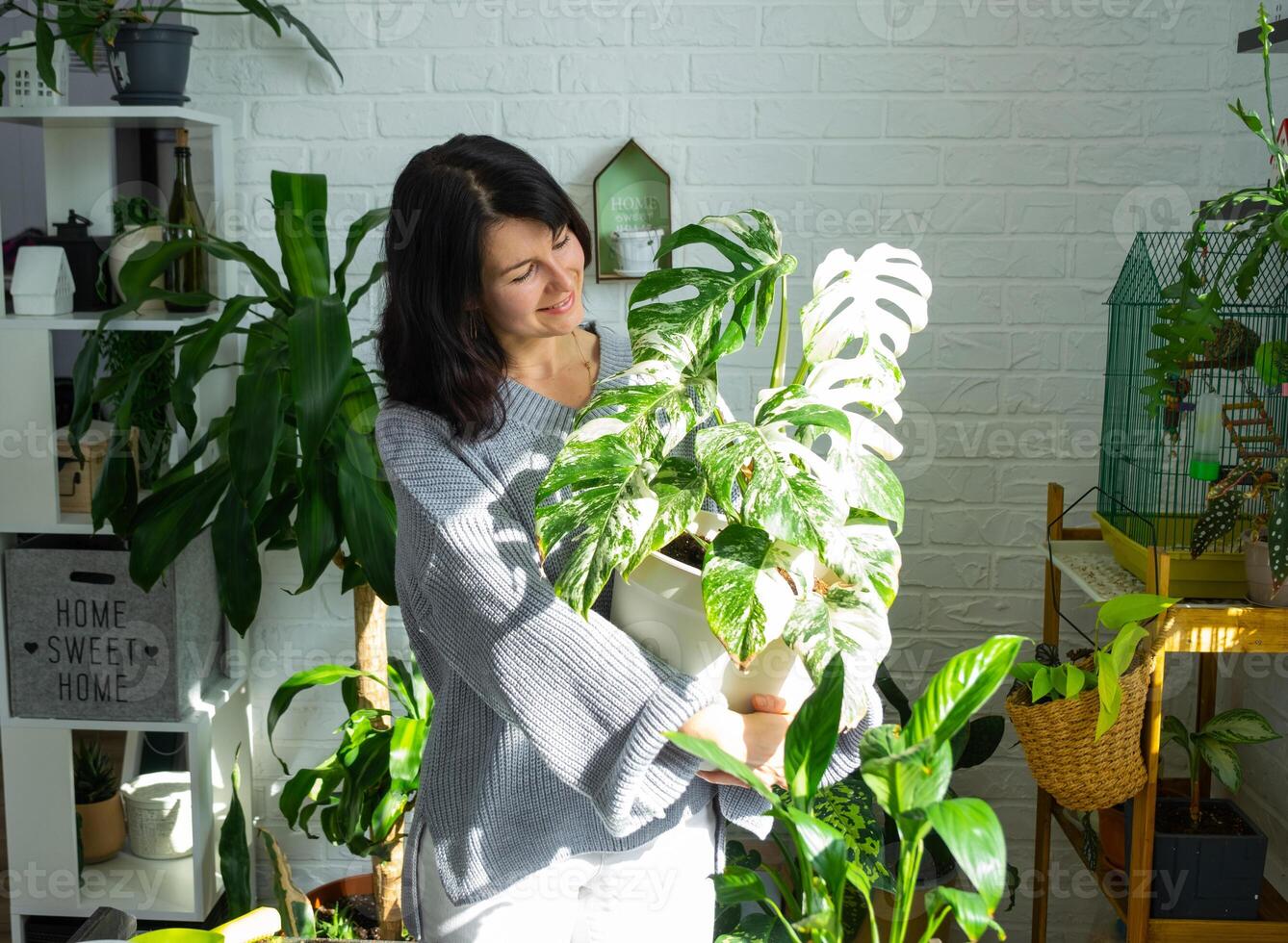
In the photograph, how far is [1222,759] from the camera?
1.96 metres

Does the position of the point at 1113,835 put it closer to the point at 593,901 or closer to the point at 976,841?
the point at 593,901

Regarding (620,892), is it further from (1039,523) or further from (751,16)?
(751,16)

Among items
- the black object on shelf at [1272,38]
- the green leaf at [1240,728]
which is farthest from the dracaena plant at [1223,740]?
the black object on shelf at [1272,38]

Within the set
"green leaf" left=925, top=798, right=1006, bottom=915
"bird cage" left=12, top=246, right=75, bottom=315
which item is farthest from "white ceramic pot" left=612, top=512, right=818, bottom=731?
"bird cage" left=12, top=246, right=75, bottom=315

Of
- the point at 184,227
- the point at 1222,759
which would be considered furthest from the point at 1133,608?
the point at 184,227

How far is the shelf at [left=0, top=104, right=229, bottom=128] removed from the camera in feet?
7.14

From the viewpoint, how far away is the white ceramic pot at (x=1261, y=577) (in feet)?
5.61

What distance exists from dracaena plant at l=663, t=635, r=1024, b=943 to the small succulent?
2.00m

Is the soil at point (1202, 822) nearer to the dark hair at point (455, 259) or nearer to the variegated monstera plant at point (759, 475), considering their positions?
the variegated monstera plant at point (759, 475)

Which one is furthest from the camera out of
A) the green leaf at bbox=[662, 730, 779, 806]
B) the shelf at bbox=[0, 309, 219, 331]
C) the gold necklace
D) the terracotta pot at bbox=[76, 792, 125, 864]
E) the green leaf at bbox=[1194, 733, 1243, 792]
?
the terracotta pot at bbox=[76, 792, 125, 864]

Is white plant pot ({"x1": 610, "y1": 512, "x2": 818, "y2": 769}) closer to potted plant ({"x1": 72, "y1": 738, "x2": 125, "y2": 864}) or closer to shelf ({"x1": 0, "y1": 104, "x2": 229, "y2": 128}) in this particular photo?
Result: shelf ({"x1": 0, "y1": 104, "x2": 229, "y2": 128})

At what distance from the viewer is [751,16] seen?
91.4 inches

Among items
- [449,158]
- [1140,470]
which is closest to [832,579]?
[449,158]

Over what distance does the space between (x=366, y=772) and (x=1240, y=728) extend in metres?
1.44
